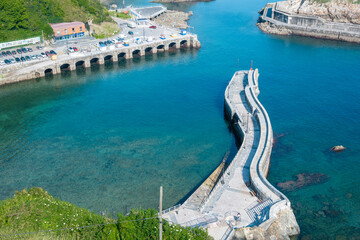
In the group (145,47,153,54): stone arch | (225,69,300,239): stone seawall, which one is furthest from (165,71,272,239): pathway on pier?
(145,47,153,54): stone arch

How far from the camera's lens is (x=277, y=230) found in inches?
2106

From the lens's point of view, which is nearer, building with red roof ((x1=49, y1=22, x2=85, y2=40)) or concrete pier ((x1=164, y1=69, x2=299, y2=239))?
concrete pier ((x1=164, y1=69, x2=299, y2=239))

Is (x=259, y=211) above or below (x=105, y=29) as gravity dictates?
below

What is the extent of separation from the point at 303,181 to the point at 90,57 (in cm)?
8723

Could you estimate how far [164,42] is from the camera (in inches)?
5694

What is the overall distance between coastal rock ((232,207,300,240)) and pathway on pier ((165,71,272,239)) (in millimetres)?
1711

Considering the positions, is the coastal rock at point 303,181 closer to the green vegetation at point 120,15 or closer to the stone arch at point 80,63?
the stone arch at point 80,63

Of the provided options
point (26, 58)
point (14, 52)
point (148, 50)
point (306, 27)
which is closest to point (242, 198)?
point (26, 58)

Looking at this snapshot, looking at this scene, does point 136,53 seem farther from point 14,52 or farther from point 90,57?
point 14,52

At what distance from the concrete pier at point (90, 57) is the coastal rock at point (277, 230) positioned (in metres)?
91.9

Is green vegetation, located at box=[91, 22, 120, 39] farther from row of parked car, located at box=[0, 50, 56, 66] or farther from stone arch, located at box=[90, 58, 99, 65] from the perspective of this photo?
row of parked car, located at box=[0, 50, 56, 66]

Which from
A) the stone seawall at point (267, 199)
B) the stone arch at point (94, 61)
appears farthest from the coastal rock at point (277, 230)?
the stone arch at point (94, 61)

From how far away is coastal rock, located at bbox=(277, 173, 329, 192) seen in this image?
67938mm

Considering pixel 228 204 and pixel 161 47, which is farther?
pixel 161 47
